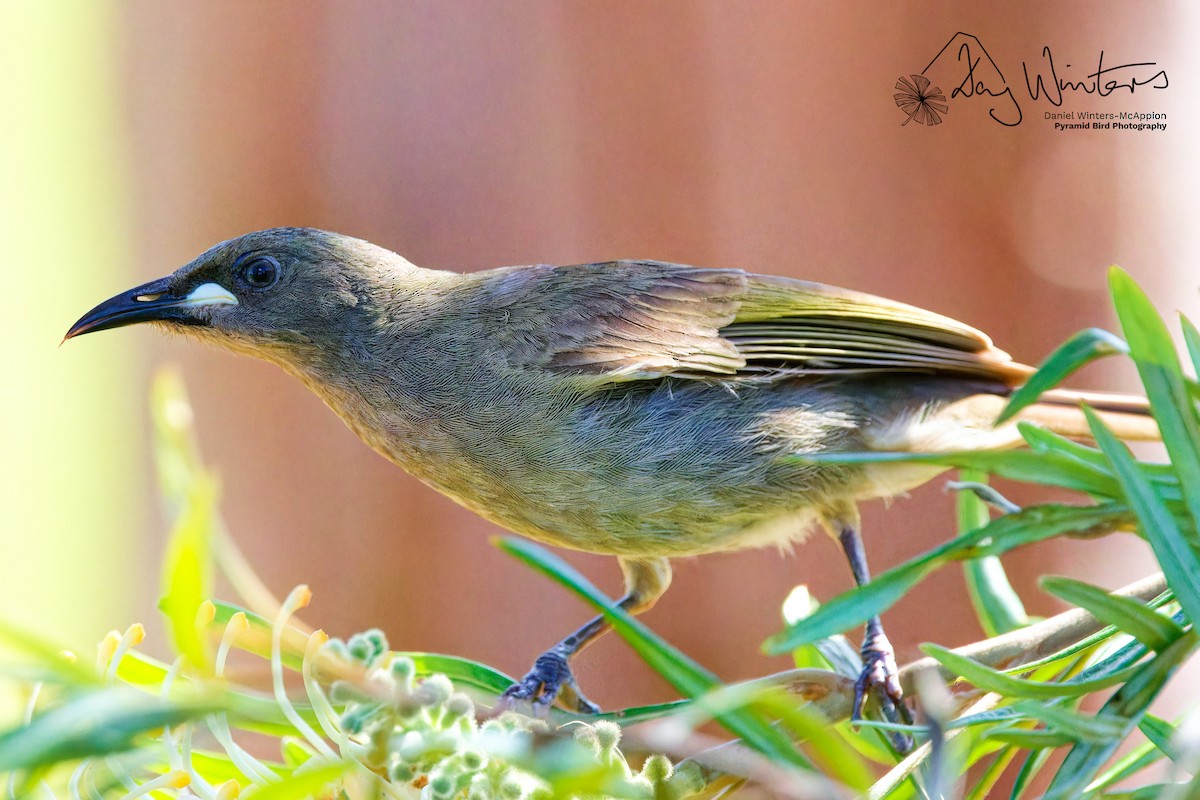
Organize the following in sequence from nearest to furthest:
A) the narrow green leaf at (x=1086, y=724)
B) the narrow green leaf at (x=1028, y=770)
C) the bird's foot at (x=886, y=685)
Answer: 1. the narrow green leaf at (x=1086, y=724)
2. the narrow green leaf at (x=1028, y=770)
3. the bird's foot at (x=886, y=685)

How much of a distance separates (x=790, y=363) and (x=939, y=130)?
1.51 meters

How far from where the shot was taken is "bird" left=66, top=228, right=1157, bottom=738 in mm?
1947

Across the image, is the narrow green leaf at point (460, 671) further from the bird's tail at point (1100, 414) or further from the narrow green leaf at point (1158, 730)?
the bird's tail at point (1100, 414)

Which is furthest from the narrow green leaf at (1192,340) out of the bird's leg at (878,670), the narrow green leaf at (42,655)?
the narrow green leaf at (42,655)

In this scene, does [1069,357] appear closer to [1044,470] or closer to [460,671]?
[1044,470]

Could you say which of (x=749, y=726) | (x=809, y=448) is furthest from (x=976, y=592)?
(x=749, y=726)

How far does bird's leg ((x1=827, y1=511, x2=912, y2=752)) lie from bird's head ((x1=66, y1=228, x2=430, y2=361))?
109 cm

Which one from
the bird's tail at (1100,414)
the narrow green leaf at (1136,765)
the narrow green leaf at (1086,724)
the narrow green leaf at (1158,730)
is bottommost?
the narrow green leaf at (1136,765)

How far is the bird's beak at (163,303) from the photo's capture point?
215 cm

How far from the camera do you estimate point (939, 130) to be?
3.28 m
